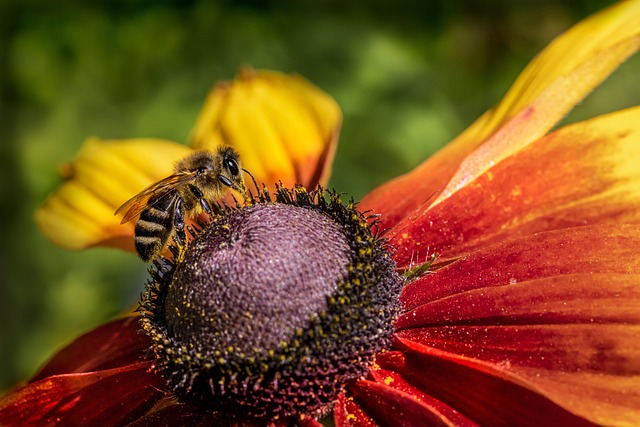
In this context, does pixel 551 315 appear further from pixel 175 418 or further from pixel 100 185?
pixel 100 185

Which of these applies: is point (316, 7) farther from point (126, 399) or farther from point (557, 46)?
point (126, 399)

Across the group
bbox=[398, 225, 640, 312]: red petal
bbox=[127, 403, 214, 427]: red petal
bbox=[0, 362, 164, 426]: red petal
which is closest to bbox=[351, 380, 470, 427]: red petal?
bbox=[398, 225, 640, 312]: red petal

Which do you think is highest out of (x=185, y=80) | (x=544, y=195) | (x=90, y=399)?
(x=185, y=80)

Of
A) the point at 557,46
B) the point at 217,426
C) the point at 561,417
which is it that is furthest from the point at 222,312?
the point at 557,46

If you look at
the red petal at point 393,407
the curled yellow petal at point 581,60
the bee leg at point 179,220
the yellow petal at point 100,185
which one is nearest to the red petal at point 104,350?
the bee leg at point 179,220

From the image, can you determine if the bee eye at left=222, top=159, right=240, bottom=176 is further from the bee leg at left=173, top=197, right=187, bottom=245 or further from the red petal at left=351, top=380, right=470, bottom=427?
the red petal at left=351, top=380, right=470, bottom=427

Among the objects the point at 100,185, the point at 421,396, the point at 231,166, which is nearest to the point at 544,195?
the point at 421,396
